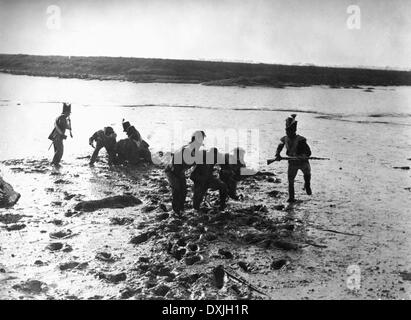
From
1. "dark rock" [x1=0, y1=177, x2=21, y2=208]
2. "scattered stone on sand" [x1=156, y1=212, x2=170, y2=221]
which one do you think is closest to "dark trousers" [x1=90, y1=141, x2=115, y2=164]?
"dark rock" [x1=0, y1=177, x2=21, y2=208]

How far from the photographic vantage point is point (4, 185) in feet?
27.3

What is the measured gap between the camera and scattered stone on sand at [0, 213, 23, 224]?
7.16m

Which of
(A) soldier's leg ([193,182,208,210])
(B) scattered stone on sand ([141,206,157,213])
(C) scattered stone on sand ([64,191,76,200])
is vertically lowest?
(B) scattered stone on sand ([141,206,157,213])

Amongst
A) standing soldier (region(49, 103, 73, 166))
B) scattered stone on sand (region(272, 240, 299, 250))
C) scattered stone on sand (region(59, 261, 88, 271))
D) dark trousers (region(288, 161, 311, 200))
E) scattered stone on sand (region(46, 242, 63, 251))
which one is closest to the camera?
scattered stone on sand (region(59, 261, 88, 271))

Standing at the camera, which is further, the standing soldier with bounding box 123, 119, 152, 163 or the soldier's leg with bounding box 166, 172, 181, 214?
the standing soldier with bounding box 123, 119, 152, 163

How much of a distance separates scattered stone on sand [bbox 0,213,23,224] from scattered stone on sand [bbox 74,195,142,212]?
3.47 feet

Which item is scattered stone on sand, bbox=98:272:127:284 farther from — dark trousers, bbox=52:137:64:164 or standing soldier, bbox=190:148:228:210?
dark trousers, bbox=52:137:64:164

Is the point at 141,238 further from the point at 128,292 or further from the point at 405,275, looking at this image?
the point at 405,275

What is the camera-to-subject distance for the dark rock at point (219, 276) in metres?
5.33

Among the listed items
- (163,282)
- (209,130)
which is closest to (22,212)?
(163,282)

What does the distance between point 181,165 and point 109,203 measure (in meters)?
1.93

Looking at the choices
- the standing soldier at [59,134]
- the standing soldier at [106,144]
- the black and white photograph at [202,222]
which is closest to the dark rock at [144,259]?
the black and white photograph at [202,222]

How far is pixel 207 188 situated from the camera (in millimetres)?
7781

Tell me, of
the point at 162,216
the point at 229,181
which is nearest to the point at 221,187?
the point at 229,181
